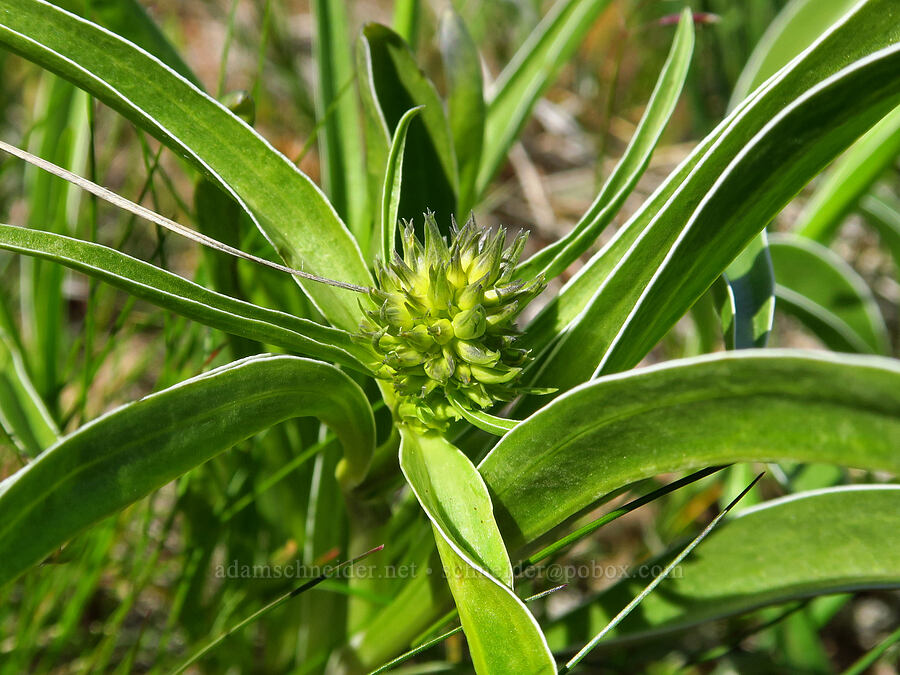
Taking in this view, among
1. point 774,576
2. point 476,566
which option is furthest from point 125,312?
point 774,576

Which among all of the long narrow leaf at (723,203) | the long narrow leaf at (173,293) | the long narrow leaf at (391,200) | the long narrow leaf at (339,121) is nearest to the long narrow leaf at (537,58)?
the long narrow leaf at (339,121)

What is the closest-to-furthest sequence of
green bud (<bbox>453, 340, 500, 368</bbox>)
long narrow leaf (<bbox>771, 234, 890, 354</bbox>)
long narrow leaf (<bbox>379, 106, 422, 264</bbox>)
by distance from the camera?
green bud (<bbox>453, 340, 500, 368</bbox>) → long narrow leaf (<bbox>379, 106, 422, 264</bbox>) → long narrow leaf (<bbox>771, 234, 890, 354</bbox>)

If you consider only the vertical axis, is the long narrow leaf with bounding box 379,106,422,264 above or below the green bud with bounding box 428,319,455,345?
above

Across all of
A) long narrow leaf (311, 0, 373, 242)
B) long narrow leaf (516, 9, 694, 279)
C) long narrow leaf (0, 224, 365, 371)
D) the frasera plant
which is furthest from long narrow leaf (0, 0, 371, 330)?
long narrow leaf (311, 0, 373, 242)

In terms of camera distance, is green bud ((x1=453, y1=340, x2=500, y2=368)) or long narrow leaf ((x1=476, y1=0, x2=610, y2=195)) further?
long narrow leaf ((x1=476, y1=0, x2=610, y2=195))

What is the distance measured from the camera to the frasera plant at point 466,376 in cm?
59

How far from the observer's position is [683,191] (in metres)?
0.75

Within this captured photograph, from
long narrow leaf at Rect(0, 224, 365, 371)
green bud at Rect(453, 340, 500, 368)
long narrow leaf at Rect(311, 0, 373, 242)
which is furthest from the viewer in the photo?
long narrow leaf at Rect(311, 0, 373, 242)

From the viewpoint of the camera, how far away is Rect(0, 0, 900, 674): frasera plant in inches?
23.4

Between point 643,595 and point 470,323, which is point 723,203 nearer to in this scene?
point 470,323

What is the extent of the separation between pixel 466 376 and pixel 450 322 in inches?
2.4

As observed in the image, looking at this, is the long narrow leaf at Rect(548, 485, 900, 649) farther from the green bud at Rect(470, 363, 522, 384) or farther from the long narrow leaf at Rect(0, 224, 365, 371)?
the long narrow leaf at Rect(0, 224, 365, 371)

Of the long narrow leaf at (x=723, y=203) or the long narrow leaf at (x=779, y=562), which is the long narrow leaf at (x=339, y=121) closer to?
the long narrow leaf at (x=723, y=203)

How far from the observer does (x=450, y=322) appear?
2.59 feet
